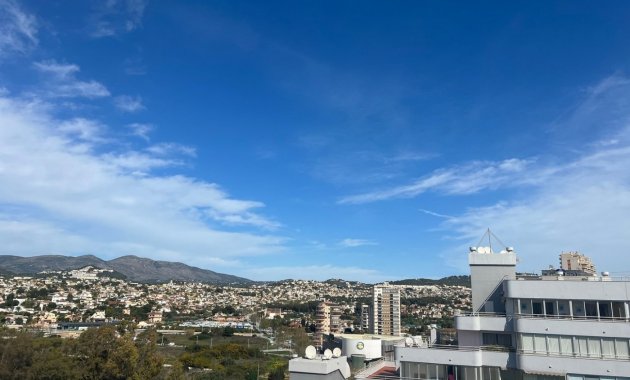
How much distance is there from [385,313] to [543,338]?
389 feet

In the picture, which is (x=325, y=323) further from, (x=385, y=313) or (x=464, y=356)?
(x=464, y=356)

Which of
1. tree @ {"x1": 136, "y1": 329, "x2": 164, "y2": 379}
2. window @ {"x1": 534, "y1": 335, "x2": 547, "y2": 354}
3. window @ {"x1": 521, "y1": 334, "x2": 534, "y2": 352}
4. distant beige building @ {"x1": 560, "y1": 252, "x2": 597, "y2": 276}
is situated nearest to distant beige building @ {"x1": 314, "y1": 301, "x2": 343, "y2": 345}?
tree @ {"x1": 136, "y1": 329, "x2": 164, "y2": 379}

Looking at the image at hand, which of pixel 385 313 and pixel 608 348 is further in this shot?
pixel 385 313

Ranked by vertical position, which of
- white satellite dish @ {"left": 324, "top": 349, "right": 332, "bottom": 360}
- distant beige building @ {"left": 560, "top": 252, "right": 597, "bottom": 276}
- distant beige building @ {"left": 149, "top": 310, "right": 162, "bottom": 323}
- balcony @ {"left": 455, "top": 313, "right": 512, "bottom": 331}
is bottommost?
distant beige building @ {"left": 149, "top": 310, "right": 162, "bottom": 323}

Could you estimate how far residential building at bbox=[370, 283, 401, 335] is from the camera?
13238cm

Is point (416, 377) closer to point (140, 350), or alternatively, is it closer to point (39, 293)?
point (140, 350)

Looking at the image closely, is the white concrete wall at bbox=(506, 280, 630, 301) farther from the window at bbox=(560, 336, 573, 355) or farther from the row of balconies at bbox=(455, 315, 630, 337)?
the window at bbox=(560, 336, 573, 355)

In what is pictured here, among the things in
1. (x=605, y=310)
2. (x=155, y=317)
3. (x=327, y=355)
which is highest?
(x=605, y=310)

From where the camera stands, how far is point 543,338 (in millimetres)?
19250

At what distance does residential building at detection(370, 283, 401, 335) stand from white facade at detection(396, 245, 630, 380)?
114853 millimetres

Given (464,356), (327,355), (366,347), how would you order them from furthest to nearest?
(366,347) → (327,355) → (464,356)

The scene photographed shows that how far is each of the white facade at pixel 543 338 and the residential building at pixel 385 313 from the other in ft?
377

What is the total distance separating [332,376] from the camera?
19.8 meters

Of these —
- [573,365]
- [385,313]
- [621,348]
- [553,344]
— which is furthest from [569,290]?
[385,313]
